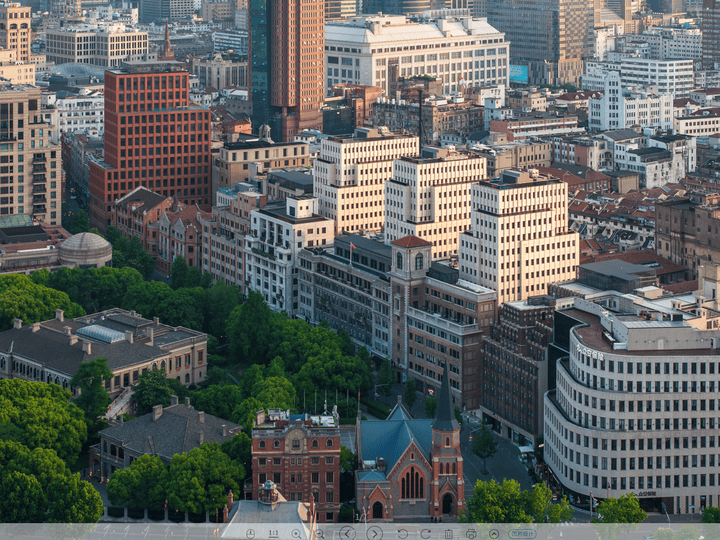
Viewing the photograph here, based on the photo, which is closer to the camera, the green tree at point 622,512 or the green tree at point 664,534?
the green tree at point 664,534

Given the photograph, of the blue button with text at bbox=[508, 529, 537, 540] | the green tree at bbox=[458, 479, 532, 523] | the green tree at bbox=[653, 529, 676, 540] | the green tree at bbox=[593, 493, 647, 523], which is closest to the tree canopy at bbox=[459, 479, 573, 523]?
the green tree at bbox=[458, 479, 532, 523]

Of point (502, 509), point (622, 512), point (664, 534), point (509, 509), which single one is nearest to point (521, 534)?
point (509, 509)

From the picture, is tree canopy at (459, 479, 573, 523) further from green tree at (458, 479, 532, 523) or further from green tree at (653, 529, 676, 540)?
green tree at (653, 529, 676, 540)

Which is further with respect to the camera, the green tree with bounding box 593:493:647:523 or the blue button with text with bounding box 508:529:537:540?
the green tree with bounding box 593:493:647:523

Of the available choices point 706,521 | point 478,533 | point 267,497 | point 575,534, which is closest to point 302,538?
point 267,497

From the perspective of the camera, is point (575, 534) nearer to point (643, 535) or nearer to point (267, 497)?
point (643, 535)

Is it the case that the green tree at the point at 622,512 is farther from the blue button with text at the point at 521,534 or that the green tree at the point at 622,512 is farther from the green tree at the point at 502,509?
the green tree at the point at 502,509

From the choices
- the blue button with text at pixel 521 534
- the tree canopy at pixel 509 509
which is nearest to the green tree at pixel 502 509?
the tree canopy at pixel 509 509

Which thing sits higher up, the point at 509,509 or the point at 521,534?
the point at 509,509

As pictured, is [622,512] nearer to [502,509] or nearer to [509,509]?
[509,509]

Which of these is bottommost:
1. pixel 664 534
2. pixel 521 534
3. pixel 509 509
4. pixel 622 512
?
pixel 521 534

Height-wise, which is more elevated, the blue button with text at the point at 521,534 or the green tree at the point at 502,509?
the green tree at the point at 502,509
